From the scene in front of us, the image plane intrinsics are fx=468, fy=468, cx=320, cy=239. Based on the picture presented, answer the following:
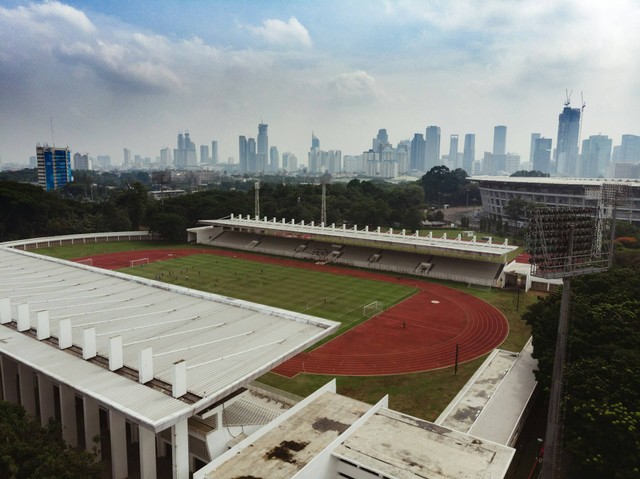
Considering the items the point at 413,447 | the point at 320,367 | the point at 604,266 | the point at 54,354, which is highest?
the point at 604,266

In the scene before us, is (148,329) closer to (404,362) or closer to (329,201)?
(404,362)

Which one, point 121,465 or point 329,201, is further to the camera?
point 329,201

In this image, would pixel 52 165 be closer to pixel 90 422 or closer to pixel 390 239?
pixel 390 239

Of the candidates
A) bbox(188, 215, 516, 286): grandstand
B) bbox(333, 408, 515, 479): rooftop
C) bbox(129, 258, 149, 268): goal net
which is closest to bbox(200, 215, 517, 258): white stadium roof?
bbox(188, 215, 516, 286): grandstand

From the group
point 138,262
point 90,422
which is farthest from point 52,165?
point 90,422

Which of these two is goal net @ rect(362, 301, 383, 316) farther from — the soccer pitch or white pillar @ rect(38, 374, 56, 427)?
white pillar @ rect(38, 374, 56, 427)

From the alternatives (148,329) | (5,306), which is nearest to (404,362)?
(148,329)
